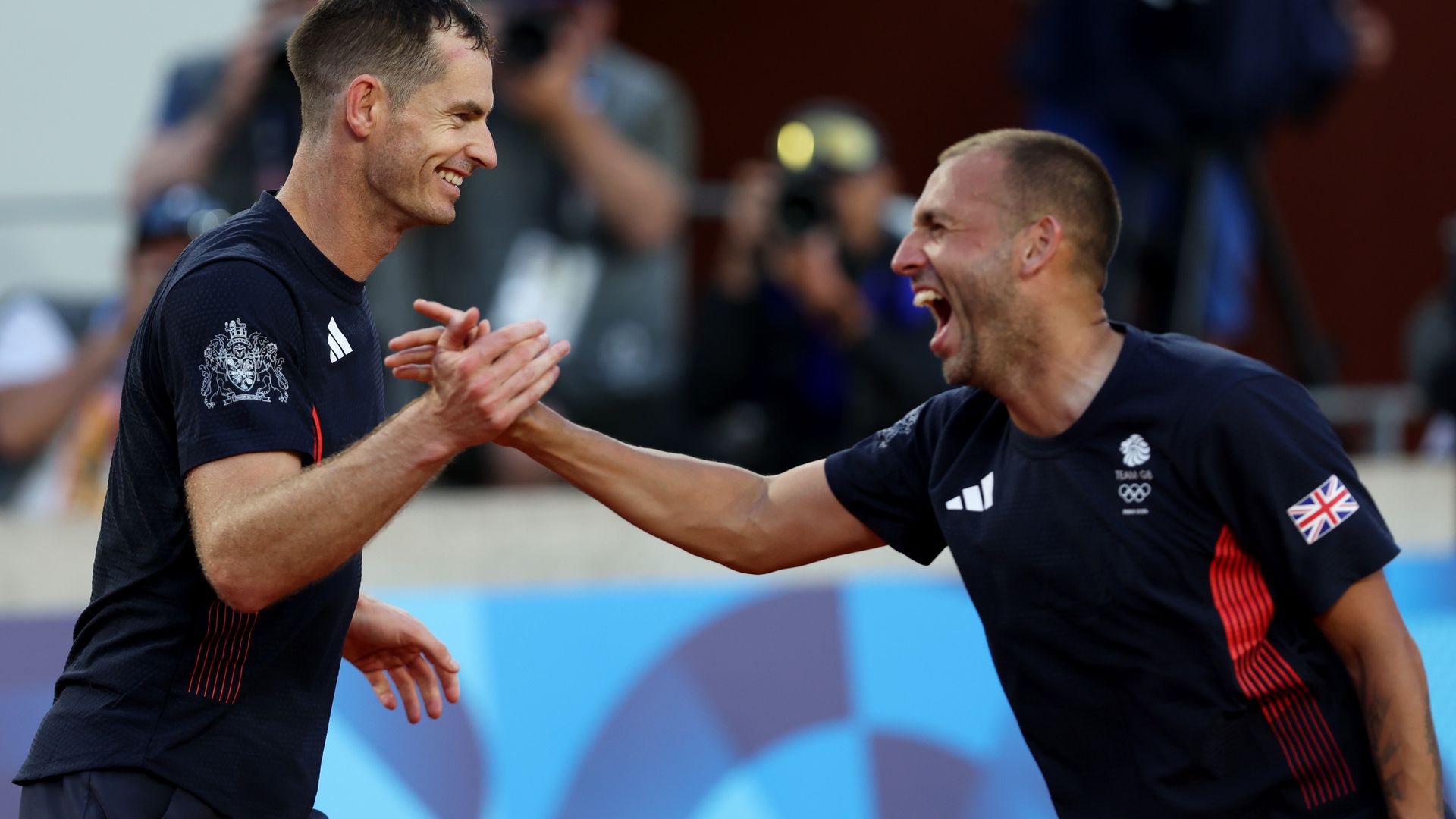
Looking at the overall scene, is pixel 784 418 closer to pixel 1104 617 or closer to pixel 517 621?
pixel 517 621

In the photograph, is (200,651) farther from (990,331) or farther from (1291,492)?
(1291,492)

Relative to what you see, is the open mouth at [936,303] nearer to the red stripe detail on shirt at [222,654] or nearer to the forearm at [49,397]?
the red stripe detail on shirt at [222,654]

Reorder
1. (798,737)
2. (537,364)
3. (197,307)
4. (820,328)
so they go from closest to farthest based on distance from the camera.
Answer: (197,307)
(537,364)
(798,737)
(820,328)

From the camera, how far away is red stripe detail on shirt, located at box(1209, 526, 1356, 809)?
134 inches

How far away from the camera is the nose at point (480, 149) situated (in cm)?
325

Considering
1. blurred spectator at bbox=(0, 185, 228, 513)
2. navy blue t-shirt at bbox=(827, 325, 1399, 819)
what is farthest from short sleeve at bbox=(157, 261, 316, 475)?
blurred spectator at bbox=(0, 185, 228, 513)

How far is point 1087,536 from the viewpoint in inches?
138

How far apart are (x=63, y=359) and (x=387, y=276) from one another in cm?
160

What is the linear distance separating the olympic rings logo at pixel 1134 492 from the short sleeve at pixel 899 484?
1.65ft

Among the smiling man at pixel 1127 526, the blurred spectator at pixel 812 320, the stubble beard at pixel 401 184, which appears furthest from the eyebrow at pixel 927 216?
the blurred spectator at pixel 812 320

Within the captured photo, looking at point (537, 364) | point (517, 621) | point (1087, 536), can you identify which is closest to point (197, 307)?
point (537, 364)

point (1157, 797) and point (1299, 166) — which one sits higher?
point (1299, 166)

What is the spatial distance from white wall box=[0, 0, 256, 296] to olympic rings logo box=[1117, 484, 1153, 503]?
235 inches

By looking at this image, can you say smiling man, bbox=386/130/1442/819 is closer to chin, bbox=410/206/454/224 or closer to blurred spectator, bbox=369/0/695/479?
chin, bbox=410/206/454/224
